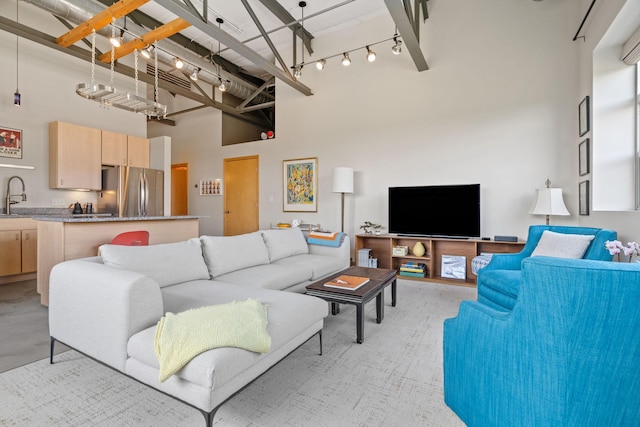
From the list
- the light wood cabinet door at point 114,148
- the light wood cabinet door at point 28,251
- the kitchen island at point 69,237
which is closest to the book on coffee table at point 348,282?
the kitchen island at point 69,237

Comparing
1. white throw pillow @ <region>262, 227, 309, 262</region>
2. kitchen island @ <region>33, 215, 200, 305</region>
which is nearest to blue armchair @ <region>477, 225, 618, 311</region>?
white throw pillow @ <region>262, 227, 309, 262</region>

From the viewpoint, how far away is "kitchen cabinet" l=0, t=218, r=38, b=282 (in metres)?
4.00

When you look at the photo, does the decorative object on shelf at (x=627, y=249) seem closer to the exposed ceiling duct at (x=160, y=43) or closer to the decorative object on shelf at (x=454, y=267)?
the decorative object on shelf at (x=454, y=267)

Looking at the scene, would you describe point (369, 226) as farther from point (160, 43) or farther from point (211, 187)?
point (160, 43)

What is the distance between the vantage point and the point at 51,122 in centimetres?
477

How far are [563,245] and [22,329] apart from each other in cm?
449

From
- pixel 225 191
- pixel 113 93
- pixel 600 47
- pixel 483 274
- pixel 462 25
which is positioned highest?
pixel 462 25

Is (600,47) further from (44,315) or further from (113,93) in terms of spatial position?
(44,315)

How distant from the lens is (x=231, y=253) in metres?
2.85

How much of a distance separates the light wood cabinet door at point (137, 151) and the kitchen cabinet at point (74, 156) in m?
0.50

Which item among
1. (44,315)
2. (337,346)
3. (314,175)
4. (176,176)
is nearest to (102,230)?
(44,315)

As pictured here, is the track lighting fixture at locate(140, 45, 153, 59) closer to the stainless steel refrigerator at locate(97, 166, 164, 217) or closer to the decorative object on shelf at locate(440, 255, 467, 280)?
the stainless steel refrigerator at locate(97, 166, 164, 217)

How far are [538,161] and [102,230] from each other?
5315mm

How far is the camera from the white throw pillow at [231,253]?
8.81 ft
